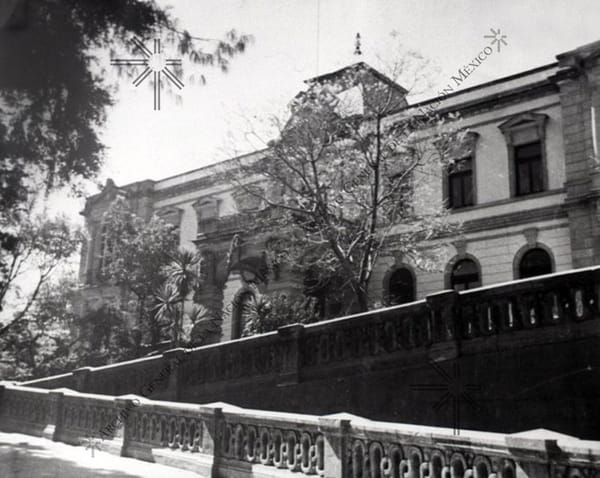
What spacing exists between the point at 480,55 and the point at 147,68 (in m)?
4.81

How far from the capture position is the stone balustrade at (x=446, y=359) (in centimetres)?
847

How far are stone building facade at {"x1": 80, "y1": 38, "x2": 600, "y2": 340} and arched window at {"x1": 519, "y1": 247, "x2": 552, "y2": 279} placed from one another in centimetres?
3

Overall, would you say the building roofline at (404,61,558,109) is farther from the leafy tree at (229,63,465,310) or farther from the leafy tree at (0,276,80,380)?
the leafy tree at (0,276,80,380)

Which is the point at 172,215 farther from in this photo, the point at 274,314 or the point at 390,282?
the point at 274,314

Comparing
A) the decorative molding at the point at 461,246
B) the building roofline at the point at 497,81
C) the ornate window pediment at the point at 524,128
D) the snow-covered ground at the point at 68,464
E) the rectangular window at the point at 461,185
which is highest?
the building roofline at the point at 497,81

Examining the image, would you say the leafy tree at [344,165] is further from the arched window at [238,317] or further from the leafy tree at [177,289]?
the arched window at [238,317]

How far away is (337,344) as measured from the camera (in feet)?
36.6

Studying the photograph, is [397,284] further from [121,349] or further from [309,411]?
[309,411]

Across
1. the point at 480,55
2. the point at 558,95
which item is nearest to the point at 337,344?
the point at 480,55

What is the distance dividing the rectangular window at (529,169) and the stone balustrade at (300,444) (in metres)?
14.0

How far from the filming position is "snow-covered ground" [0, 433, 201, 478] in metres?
8.33

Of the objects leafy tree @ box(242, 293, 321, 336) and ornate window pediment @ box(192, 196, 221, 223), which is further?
ornate window pediment @ box(192, 196, 221, 223)

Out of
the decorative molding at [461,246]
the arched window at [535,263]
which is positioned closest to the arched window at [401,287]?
the decorative molding at [461,246]

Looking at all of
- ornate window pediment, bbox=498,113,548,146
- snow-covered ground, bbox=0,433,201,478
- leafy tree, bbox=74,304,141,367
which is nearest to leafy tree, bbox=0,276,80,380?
leafy tree, bbox=74,304,141,367
